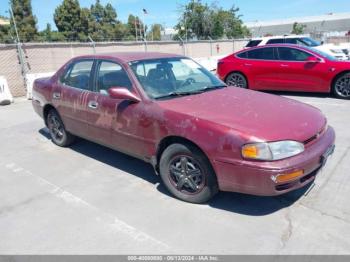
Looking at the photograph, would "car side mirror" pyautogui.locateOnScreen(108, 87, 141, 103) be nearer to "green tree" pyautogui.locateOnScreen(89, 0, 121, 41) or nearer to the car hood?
the car hood

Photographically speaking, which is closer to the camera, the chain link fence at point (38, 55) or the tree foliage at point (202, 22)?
the chain link fence at point (38, 55)

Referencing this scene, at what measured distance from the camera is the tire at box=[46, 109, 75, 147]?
523 cm

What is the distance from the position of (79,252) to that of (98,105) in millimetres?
2008

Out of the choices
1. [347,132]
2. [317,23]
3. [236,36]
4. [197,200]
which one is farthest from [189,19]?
[317,23]

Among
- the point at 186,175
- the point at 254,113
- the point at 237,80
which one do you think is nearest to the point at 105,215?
the point at 186,175

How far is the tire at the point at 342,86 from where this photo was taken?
7984 mm

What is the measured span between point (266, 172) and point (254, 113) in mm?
744

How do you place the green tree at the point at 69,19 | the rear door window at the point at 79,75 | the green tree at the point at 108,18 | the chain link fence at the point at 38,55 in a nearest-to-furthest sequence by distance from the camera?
the rear door window at the point at 79,75
the chain link fence at the point at 38,55
the green tree at the point at 69,19
the green tree at the point at 108,18

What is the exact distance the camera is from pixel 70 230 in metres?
3.00

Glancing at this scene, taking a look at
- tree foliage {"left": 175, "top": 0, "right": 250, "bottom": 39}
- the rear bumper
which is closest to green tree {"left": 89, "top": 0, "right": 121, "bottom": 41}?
tree foliage {"left": 175, "top": 0, "right": 250, "bottom": 39}

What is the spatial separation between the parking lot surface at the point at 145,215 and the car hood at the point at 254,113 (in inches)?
31.9

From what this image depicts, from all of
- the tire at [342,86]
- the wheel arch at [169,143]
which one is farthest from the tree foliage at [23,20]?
the wheel arch at [169,143]

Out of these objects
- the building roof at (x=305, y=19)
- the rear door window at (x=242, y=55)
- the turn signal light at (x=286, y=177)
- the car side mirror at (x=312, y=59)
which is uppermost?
→ the building roof at (x=305, y=19)

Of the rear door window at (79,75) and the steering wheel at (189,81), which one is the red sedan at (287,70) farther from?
the rear door window at (79,75)
